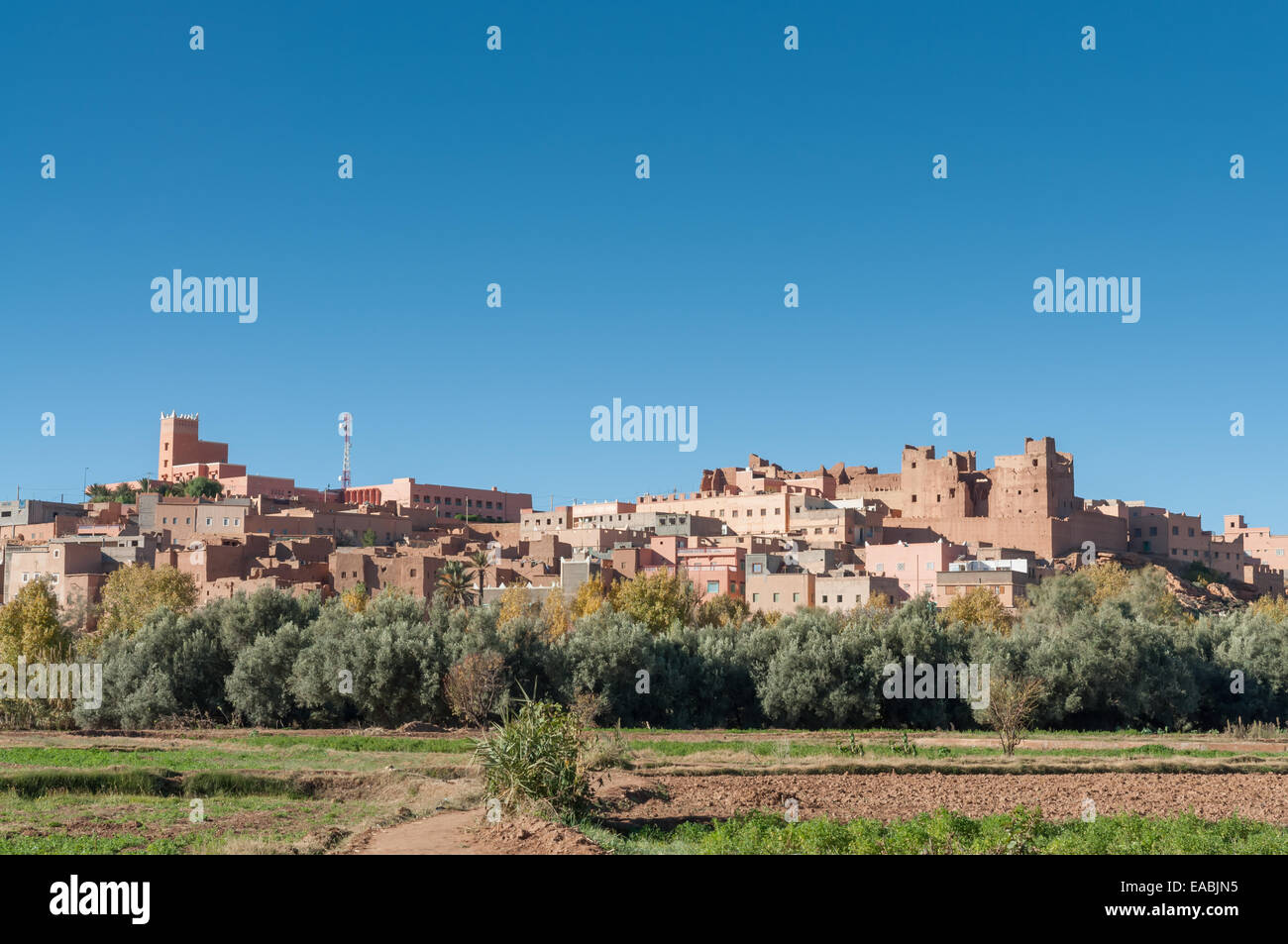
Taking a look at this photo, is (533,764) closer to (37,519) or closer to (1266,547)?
(37,519)

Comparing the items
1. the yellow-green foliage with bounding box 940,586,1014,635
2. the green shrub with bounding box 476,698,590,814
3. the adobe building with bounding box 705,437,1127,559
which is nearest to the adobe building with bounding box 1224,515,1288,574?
the adobe building with bounding box 705,437,1127,559

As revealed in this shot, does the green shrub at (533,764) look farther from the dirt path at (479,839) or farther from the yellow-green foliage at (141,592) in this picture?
the yellow-green foliage at (141,592)

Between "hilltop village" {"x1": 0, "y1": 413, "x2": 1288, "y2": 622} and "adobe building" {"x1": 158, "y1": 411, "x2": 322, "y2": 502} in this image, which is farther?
"adobe building" {"x1": 158, "y1": 411, "x2": 322, "y2": 502}

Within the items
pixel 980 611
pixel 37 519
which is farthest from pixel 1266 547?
pixel 37 519

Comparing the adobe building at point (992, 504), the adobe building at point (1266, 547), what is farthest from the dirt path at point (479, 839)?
the adobe building at point (1266, 547)

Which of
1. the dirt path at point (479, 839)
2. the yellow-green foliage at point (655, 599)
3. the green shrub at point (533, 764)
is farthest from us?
the yellow-green foliage at point (655, 599)

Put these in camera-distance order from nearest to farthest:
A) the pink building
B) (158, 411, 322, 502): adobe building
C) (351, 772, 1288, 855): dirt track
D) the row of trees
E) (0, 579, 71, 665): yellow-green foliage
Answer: (351, 772, 1288, 855): dirt track < the row of trees < (0, 579, 71, 665): yellow-green foliage < the pink building < (158, 411, 322, 502): adobe building

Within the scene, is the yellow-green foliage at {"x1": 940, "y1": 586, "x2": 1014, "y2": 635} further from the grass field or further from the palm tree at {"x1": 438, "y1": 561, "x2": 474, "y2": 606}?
the palm tree at {"x1": 438, "y1": 561, "x2": 474, "y2": 606}

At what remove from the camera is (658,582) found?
68875mm

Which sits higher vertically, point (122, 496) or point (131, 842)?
point (122, 496)

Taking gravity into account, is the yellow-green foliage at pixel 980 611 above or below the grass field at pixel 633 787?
above
